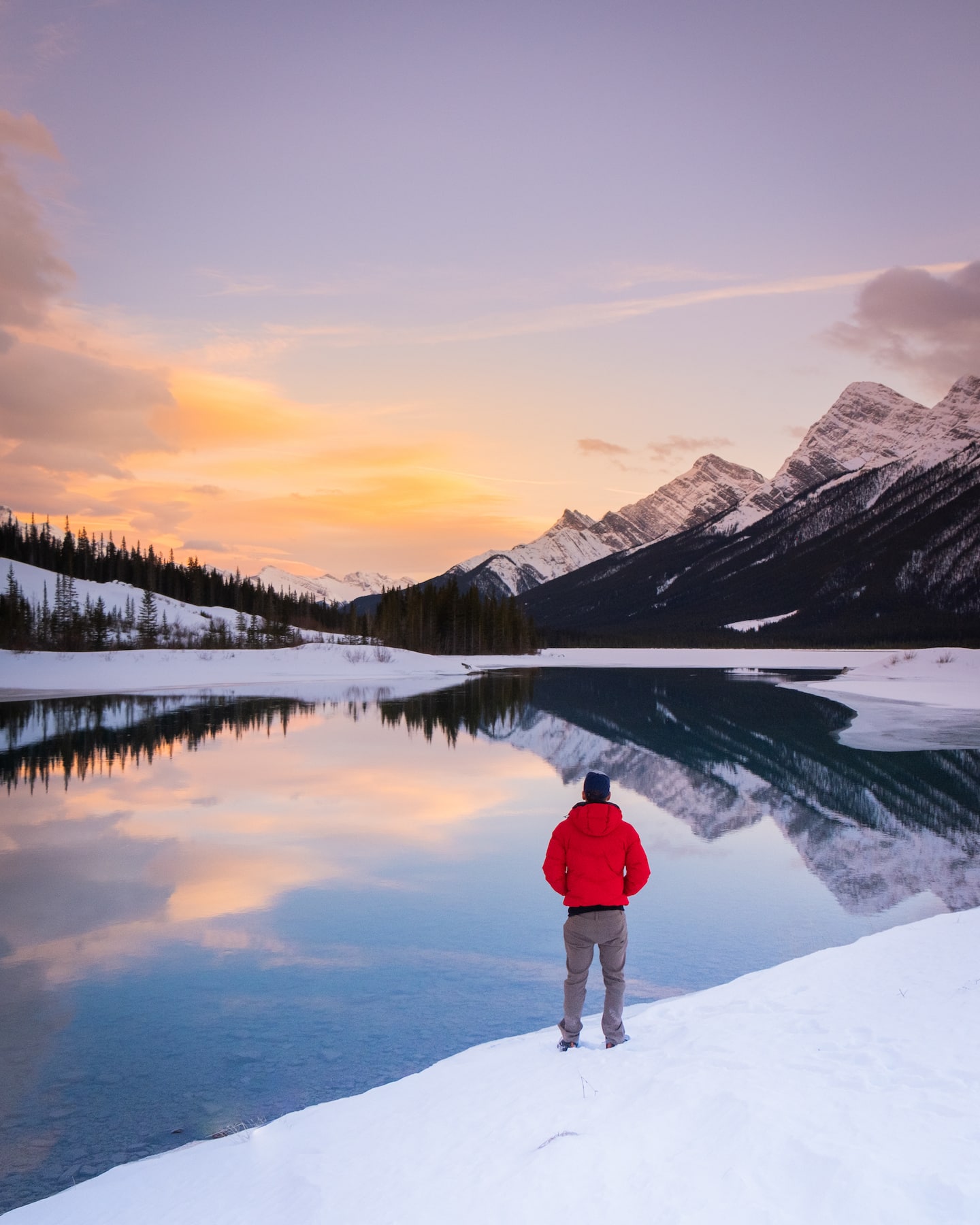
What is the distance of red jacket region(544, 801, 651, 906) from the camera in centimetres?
615

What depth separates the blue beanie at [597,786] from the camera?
6.15 metres

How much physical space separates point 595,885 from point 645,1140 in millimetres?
1882

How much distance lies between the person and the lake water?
A: 3.98ft

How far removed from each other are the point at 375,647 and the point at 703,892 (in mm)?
59098

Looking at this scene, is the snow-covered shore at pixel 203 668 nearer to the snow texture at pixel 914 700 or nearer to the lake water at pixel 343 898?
the lake water at pixel 343 898

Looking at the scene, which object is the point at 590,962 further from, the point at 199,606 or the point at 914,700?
the point at 199,606

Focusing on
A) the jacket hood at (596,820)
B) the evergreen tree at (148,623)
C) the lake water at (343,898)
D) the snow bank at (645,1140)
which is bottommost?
the lake water at (343,898)

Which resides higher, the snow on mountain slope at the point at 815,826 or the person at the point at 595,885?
the person at the point at 595,885

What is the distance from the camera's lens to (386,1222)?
416 centimetres

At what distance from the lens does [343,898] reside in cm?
1088

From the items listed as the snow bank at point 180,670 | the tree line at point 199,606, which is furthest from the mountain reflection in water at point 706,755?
the tree line at point 199,606

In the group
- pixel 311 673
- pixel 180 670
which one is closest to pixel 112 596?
pixel 311 673

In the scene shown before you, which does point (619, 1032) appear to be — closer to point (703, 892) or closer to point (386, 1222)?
point (386, 1222)

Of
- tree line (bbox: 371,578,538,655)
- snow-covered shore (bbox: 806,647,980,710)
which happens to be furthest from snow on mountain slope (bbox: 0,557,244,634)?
snow-covered shore (bbox: 806,647,980,710)
